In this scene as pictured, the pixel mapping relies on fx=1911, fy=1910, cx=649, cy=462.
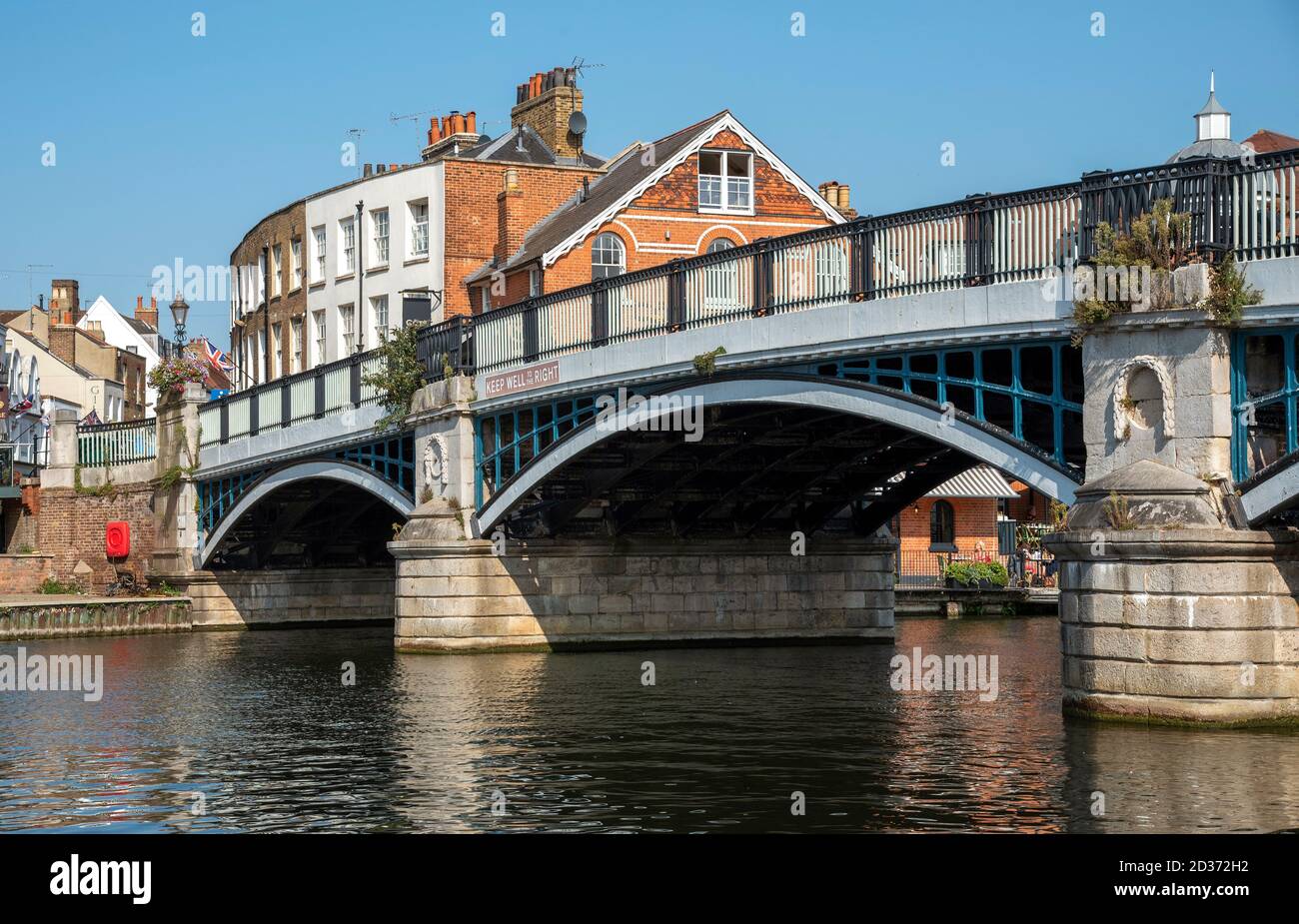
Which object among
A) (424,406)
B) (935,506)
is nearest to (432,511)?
(424,406)

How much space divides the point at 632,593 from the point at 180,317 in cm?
2239

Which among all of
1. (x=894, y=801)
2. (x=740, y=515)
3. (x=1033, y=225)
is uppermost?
(x=1033, y=225)

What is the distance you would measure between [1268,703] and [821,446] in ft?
49.3

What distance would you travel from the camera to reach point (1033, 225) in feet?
76.4

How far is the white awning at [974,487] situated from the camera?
6531 cm

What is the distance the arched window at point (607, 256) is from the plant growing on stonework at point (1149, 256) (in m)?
25.9

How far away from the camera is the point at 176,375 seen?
5469cm

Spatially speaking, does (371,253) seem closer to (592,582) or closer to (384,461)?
(384,461)

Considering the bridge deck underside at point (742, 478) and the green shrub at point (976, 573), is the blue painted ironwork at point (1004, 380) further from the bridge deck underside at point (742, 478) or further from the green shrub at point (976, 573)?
the green shrub at point (976, 573)

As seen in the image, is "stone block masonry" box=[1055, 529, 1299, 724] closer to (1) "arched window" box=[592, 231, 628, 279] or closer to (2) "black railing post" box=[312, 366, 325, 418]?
(2) "black railing post" box=[312, 366, 325, 418]

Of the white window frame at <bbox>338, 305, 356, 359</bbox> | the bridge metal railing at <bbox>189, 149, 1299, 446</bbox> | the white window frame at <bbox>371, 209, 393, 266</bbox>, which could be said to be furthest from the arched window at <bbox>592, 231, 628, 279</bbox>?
the white window frame at <bbox>338, 305, 356, 359</bbox>
